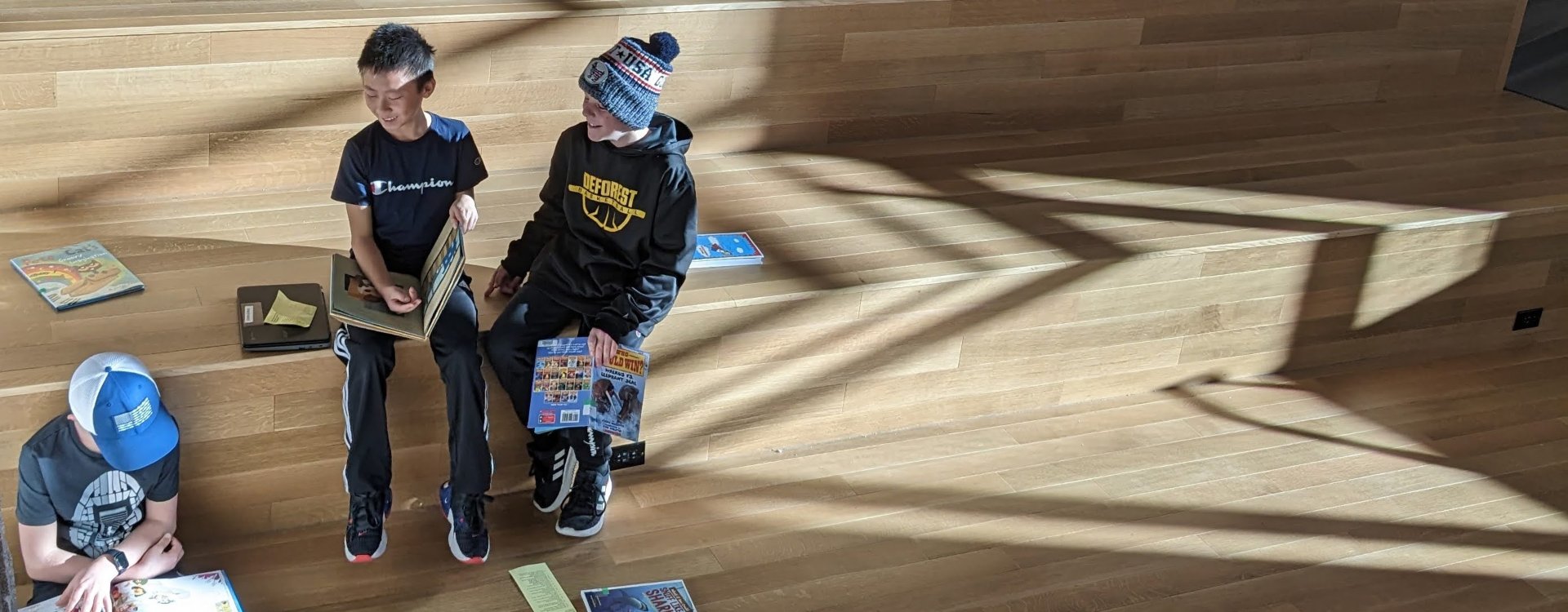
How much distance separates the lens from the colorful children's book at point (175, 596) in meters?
2.95

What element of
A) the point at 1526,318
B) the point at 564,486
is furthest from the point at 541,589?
the point at 1526,318

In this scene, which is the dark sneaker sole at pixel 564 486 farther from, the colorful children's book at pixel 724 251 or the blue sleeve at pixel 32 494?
the blue sleeve at pixel 32 494

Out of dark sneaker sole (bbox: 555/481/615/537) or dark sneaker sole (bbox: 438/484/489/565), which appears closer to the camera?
dark sneaker sole (bbox: 438/484/489/565)

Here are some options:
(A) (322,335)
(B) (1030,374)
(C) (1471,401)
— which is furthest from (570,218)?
(C) (1471,401)

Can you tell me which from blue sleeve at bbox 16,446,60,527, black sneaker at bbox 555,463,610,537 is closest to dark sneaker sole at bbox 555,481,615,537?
black sneaker at bbox 555,463,610,537

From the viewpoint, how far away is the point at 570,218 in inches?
135

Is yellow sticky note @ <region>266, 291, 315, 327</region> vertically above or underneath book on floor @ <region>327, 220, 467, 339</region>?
underneath

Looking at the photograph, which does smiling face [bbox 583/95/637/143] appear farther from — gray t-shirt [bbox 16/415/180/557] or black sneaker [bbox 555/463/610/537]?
gray t-shirt [bbox 16/415/180/557]

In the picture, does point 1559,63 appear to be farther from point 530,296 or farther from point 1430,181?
point 530,296

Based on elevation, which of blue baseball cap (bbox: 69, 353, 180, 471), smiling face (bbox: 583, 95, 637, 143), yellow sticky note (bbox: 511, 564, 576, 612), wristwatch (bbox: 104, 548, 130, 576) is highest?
smiling face (bbox: 583, 95, 637, 143)

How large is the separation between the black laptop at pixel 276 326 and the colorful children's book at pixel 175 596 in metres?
0.51

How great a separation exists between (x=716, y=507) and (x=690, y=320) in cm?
47

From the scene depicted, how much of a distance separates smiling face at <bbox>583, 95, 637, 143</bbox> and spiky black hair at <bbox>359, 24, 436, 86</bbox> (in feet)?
1.13

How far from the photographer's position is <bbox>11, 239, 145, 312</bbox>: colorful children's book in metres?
3.46
